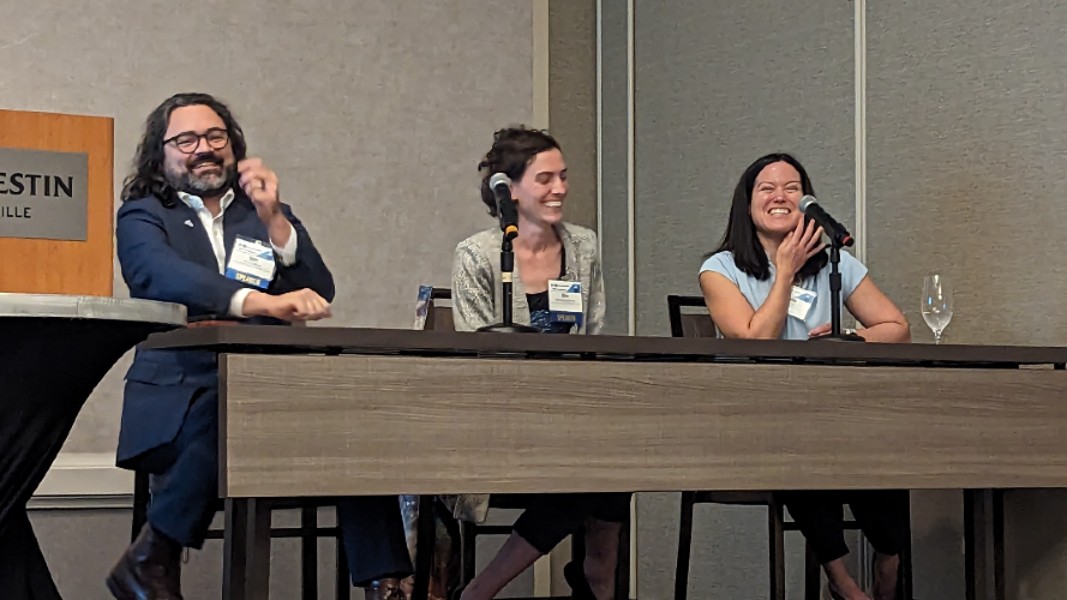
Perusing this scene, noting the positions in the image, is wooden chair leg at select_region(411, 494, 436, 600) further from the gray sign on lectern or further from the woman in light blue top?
the gray sign on lectern

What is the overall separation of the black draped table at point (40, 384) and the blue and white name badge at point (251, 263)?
1.18 meters

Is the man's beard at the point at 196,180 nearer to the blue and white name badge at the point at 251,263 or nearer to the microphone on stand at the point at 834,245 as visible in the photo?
the blue and white name badge at the point at 251,263

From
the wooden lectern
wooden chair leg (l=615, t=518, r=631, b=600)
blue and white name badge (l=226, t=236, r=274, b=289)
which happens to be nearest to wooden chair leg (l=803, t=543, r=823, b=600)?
wooden chair leg (l=615, t=518, r=631, b=600)

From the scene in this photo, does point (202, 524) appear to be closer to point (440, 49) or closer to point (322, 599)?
point (322, 599)

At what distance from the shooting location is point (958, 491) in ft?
11.6

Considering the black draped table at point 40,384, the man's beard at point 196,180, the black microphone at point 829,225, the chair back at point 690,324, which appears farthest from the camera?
the chair back at point 690,324

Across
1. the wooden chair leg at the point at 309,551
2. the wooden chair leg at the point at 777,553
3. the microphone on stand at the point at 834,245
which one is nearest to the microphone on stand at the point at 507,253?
the microphone on stand at the point at 834,245

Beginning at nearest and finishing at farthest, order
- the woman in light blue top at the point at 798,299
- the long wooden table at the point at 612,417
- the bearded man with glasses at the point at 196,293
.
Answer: the long wooden table at the point at 612,417
the bearded man with glasses at the point at 196,293
the woman in light blue top at the point at 798,299

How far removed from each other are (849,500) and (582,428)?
3.44 ft

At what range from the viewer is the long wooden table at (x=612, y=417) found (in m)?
2.14

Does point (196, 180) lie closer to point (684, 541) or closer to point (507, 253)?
point (507, 253)

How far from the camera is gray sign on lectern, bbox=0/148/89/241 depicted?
1.21 meters

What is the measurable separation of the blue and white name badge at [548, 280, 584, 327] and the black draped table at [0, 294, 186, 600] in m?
1.42

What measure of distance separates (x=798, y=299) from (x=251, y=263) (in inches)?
48.2
